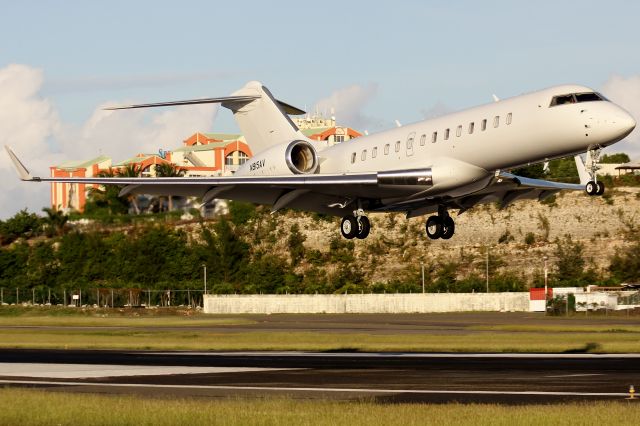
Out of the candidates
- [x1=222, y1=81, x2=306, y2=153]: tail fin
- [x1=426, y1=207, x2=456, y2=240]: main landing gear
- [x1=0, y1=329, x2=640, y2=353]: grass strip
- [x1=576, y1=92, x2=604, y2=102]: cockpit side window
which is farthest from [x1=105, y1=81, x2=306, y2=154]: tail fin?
[x1=576, y1=92, x2=604, y2=102]: cockpit side window

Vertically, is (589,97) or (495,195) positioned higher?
(589,97)

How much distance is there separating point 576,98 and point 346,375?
414 inches

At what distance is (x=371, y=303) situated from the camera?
7606cm

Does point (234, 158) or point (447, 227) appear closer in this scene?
point (447, 227)

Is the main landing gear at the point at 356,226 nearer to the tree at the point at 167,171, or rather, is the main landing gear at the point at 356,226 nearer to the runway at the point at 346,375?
the runway at the point at 346,375

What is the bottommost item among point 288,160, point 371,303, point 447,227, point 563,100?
point 371,303

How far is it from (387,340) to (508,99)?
1534 centimetres

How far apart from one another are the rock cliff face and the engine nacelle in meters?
55.0

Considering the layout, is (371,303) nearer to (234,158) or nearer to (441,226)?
(441,226)

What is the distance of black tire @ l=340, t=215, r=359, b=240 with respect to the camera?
3766cm

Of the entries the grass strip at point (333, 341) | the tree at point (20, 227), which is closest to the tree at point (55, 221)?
the tree at point (20, 227)

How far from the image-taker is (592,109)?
98.6 feet

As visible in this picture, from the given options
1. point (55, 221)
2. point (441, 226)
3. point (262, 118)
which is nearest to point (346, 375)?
point (441, 226)

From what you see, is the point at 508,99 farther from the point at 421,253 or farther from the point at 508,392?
the point at 421,253
